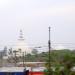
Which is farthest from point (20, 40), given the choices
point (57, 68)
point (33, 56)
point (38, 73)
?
point (57, 68)

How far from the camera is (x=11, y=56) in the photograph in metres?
67.3

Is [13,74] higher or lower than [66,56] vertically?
lower

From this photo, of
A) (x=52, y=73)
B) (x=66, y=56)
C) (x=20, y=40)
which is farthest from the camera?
(x=20, y=40)

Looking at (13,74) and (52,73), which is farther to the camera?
(13,74)

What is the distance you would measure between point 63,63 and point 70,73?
0.77 m

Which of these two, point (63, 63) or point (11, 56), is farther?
point (11, 56)

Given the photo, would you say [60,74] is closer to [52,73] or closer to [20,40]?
[52,73]

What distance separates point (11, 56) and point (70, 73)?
151ft

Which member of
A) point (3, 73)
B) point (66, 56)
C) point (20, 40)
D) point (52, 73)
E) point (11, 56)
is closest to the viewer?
point (66, 56)

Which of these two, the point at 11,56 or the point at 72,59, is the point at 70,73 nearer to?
the point at 72,59

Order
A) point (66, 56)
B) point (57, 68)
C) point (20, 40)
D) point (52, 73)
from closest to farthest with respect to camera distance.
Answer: point (66, 56)
point (57, 68)
point (52, 73)
point (20, 40)

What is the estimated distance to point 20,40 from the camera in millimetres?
84625

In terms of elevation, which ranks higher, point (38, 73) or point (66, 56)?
point (66, 56)

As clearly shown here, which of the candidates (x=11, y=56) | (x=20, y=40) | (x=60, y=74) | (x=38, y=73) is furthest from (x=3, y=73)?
(x=20, y=40)
